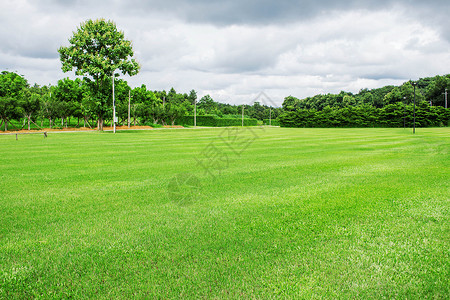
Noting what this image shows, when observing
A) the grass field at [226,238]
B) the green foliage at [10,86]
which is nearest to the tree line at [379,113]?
the grass field at [226,238]

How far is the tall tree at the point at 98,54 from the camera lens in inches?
1496

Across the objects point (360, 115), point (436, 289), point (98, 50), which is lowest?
point (436, 289)

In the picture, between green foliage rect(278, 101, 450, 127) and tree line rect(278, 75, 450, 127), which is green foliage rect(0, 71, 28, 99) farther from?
tree line rect(278, 75, 450, 127)

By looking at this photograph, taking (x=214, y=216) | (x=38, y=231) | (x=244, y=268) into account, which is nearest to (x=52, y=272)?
(x=38, y=231)

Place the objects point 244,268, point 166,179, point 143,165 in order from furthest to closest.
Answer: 1. point 143,165
2. point 166,179
3. point 244,268

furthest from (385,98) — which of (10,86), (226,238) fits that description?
(226,238)

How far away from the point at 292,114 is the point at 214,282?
76909 mm

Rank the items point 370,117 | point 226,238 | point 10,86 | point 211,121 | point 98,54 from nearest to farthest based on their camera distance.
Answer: point 226,238 → point 98,54 → point 10,86 → point 370,117 → point 211,121

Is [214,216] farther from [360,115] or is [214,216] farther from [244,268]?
[360,115]

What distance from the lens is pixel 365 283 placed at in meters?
2.96

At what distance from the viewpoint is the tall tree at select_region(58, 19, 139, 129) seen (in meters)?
38.0

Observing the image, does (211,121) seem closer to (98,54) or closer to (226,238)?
(98,54)

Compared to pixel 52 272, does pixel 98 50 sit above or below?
above

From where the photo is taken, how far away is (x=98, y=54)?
1526 inches
